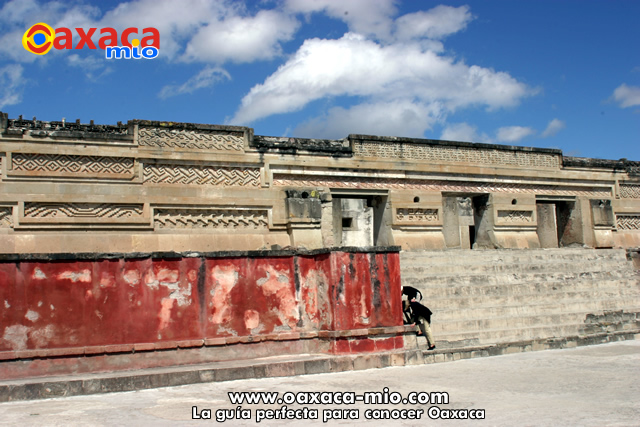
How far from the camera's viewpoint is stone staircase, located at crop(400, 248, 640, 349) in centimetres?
901

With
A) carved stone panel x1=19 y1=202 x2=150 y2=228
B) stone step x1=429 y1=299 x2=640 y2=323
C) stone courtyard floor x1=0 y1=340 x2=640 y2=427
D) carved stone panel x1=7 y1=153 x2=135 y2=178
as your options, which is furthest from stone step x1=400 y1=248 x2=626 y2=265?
carved stone panel x1=7 y1=153 x2=135 y2=178

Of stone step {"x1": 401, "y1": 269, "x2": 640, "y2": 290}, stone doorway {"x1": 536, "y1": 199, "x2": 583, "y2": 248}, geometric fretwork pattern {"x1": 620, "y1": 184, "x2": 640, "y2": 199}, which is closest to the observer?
stone step {"x1": 401, "y1": 269, "x2": 640, "y2": 290}

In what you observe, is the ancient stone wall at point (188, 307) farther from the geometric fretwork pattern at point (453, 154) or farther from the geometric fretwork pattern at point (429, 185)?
the geometric fretwork pattern at point (453, 154)

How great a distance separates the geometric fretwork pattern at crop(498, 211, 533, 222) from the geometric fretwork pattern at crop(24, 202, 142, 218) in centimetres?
865

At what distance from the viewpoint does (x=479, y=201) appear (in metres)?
15.1

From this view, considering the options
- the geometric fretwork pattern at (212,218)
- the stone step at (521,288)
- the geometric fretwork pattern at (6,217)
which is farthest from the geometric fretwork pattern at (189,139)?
the stone step at (521,288)

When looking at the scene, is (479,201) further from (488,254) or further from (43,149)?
(43,149)

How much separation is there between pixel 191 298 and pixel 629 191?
44.9 ft

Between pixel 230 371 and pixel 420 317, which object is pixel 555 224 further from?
pixel 230 371

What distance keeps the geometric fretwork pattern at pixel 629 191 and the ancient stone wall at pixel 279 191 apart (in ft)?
0.23

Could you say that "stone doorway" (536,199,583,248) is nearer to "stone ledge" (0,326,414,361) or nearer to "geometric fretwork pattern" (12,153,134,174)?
"stone ledge" (0,326,414,361)

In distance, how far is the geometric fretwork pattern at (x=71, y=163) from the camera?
10.6 metres

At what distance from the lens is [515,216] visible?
15203mm

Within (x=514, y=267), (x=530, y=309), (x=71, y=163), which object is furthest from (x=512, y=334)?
(x=71, y=163)
